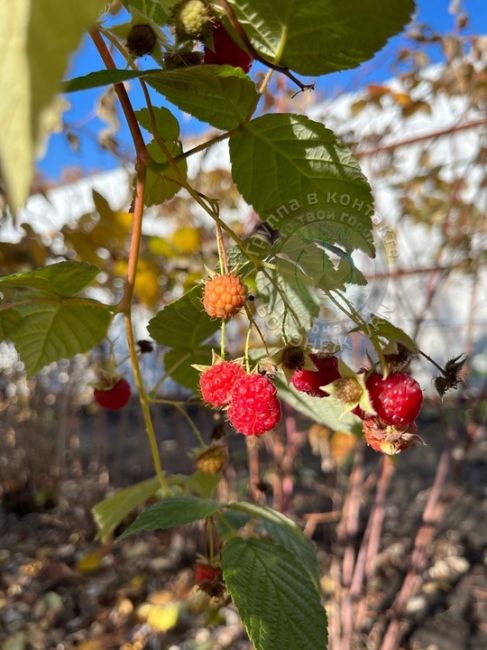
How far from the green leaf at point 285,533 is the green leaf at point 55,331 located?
0.21 meters

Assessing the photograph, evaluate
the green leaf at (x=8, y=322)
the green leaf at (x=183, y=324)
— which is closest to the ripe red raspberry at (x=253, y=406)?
the green leaf at (x=183, y=324)

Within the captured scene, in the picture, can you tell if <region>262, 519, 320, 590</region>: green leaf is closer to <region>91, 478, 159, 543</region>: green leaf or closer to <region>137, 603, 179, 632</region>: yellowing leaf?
<region>91, 478, 159, 543</region>: green leaf

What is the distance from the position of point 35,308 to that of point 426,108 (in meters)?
1.38

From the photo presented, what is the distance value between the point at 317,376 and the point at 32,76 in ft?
1.18

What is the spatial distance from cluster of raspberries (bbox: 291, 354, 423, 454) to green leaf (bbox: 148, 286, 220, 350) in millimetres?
112

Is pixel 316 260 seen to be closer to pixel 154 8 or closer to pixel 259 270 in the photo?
pixel 259 270

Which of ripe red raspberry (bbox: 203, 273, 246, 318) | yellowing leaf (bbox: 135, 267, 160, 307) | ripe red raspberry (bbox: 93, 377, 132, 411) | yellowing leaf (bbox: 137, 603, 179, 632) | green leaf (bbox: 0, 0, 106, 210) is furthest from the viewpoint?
yellowing leaf (bbox: 137, 603, 179, 632)

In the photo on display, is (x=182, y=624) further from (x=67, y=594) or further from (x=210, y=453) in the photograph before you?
(x=210, y=453)

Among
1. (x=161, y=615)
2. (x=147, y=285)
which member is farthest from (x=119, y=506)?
(x=161, y=615)

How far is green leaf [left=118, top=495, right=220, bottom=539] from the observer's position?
469mm

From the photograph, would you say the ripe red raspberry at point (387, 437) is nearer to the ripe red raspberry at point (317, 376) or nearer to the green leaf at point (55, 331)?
the ripe red raspberry at point (317, 376)

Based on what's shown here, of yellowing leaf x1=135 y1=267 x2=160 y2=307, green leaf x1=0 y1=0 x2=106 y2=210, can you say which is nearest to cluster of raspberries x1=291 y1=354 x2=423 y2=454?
green leaf x1=0 y1=0 x2=106 y2=210

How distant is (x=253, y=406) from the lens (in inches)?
17.9

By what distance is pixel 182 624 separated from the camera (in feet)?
5.51
